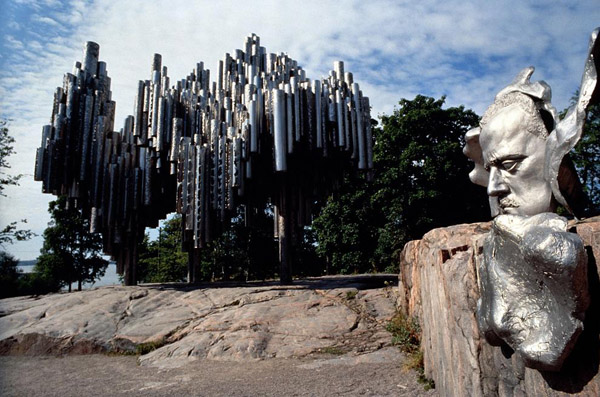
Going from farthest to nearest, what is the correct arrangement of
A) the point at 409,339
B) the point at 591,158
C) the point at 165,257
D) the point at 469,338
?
1. the point at 165,257
2. the point at 591,158
3. the point at 409,339
4. the point at 469,338

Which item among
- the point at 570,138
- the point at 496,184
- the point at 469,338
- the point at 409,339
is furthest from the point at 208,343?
the point at 570,138

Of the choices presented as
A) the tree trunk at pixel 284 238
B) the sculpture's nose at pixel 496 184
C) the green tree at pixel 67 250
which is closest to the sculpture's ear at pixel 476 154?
the sculpture's nose at pixel 496 184

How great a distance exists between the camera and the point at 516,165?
261cm

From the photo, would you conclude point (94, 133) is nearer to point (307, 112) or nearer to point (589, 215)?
point (307, 112)

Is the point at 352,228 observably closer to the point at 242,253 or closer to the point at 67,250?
the point at 242,253

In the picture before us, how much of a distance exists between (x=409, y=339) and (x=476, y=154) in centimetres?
448

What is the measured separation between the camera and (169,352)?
7.79 meters

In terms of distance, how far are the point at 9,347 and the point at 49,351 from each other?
93 centimetres

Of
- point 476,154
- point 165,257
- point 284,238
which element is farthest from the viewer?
point 165,257

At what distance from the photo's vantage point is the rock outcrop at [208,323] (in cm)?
A: 750

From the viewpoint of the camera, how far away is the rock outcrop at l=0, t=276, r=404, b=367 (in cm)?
750

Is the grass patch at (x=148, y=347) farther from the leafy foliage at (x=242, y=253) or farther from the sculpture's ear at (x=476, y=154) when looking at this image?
the leafy foliage at (x=242, y=253)

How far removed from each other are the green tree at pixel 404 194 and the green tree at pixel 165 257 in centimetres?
1053

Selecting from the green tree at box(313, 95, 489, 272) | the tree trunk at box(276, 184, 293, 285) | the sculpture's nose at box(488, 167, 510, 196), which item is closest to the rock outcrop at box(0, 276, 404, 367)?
the tree trunk at box(276, 184, 293, 285)
